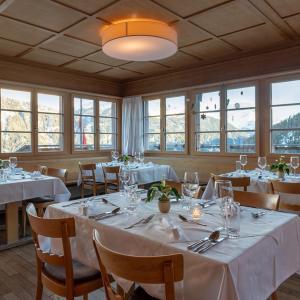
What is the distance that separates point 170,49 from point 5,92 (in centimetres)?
348

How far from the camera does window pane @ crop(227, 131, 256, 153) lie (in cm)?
539

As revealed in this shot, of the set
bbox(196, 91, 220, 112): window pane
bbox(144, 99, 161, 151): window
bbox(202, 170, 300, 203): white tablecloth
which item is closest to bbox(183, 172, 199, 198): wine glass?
bbox(202, 170, 300, 203): white tablecloth

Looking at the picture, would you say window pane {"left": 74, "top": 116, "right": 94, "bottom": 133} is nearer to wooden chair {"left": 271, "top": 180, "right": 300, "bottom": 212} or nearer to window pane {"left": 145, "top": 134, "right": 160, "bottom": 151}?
window pane {"left": 145, "top": 134, "right": 160, "bottom": 151}

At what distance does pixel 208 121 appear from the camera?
19.6ft

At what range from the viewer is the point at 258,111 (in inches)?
206

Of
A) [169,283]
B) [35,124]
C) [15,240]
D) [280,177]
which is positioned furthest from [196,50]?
[169,283]

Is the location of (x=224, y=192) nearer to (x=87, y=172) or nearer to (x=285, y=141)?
(x=285, y=141)

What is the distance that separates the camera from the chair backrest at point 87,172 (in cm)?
518

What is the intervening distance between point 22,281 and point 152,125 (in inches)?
193

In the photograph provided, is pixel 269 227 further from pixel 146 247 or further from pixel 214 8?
pixel 214 8

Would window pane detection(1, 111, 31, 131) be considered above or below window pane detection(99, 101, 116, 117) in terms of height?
below

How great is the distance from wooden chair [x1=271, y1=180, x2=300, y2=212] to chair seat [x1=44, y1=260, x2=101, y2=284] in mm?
2107

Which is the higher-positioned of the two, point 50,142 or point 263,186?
point 50,142

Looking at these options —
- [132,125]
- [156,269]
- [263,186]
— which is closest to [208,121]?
[132,125]
